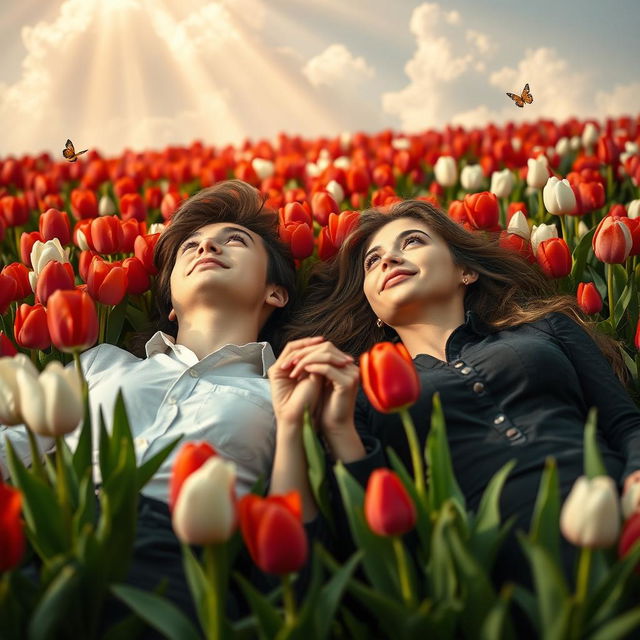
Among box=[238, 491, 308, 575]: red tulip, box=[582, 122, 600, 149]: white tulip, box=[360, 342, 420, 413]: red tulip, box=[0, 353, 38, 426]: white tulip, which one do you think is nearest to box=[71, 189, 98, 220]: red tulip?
box=[0, 353, 38, 426]: white tulip

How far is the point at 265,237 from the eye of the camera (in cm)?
358

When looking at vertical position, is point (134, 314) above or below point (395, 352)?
below

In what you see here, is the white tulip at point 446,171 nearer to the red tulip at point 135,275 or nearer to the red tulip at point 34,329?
the red tulip at point 135,275

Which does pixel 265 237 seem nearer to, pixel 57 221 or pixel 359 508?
pixel 57 221

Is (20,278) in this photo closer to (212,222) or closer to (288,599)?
(212,222)

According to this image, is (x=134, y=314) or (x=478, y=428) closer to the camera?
(x=478, y=428)

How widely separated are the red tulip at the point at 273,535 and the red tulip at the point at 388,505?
162 millimetres

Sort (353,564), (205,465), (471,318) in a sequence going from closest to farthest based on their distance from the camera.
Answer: (205,465) < (353,564) < (471,318)

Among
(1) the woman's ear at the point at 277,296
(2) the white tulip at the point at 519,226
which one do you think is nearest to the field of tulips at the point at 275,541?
(1) the woman's ear at the point at 277,296

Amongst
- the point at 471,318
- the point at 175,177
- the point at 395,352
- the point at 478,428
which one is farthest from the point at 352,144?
the point at 395,352

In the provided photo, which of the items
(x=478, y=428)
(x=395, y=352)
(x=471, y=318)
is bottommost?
(x=478, y=428)

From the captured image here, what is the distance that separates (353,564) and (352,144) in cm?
655

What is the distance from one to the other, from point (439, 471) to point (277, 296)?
5.26ft

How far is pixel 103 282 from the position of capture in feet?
9.82
